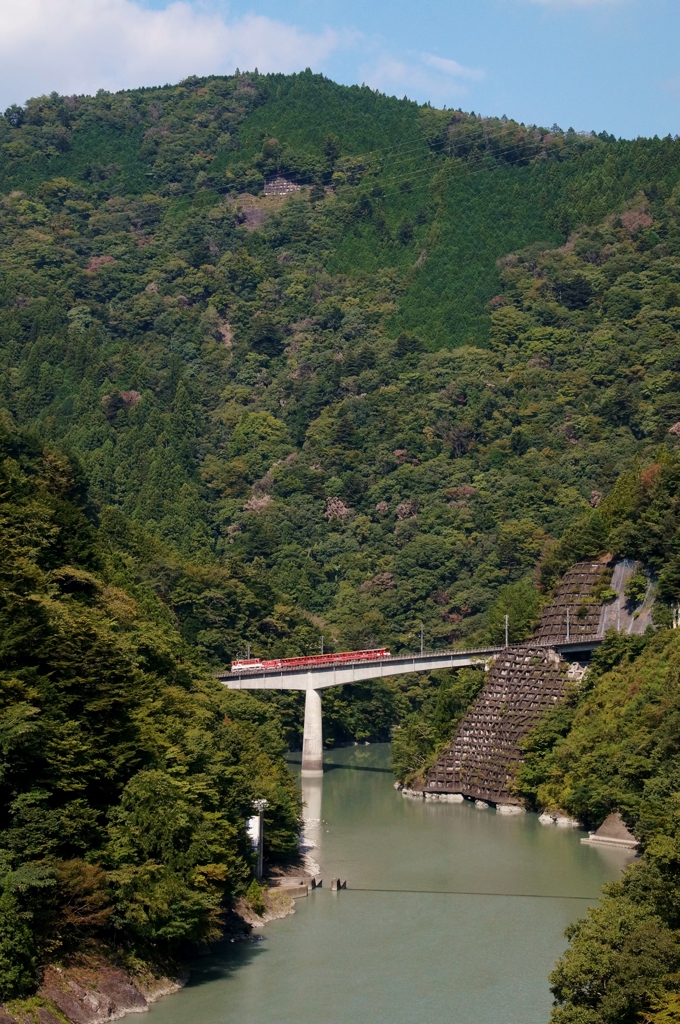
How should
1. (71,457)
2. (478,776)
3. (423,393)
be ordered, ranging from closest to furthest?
1. (478,776)
2. (71,457)
3. (423,393)

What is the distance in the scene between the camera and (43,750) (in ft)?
172

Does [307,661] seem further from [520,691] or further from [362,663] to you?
[520,691]

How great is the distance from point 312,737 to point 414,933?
54.4m

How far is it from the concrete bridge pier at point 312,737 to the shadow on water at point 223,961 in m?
56.8

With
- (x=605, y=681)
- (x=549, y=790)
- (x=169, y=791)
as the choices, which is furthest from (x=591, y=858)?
(x=169, y=791)

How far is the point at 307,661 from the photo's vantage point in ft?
409

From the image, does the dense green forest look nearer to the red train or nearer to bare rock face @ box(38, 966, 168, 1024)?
bare rock face @ box(38, 966, 168, 1024)

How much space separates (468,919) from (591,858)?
13732 mm

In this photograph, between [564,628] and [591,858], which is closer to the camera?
[591,858]

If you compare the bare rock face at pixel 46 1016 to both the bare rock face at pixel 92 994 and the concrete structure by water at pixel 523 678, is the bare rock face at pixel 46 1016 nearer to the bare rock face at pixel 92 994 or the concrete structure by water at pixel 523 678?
the bare rock face at pixel 92 994

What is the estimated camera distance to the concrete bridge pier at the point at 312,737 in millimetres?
117688

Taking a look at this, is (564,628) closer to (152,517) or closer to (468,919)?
(468,919)

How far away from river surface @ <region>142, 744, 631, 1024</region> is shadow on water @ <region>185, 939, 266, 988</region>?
7 cm

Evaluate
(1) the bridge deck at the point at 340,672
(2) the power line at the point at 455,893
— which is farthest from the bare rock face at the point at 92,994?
(1) the bridge deck at the point at 340,672
